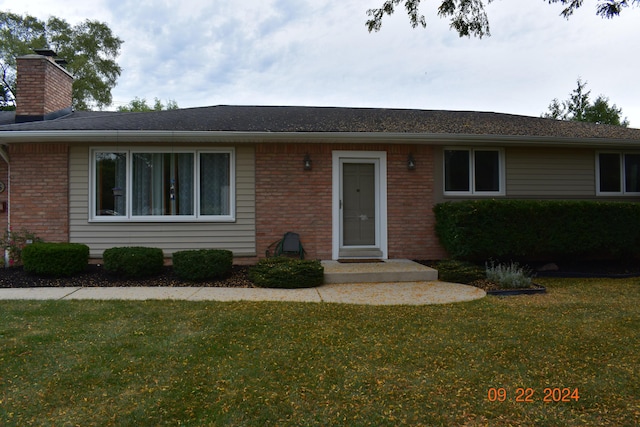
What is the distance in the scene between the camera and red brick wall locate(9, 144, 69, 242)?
25.5 feet

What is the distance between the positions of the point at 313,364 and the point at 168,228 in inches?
225

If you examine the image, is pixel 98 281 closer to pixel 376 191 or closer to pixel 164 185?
pixel 164 185

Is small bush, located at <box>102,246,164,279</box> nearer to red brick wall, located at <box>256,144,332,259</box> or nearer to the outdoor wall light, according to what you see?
red brick wall, located at <box>256,144,332,259</box>

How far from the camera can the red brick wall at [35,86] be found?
8945 mm

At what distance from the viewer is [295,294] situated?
6.03 metres

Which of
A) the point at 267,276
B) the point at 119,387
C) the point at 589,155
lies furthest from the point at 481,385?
the point at 589,155

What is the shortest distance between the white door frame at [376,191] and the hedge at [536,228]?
4.36 feet

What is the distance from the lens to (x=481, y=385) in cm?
293

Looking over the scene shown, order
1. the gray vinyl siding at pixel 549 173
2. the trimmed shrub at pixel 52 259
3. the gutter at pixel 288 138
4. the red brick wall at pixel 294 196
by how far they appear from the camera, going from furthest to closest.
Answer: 1. the gray vinyl siding at pixel 549 173
2. the red brick wall at pixel 294 196
3. the gutter at pixel 288 138
4. the trimmed shrub at pixel 52 259

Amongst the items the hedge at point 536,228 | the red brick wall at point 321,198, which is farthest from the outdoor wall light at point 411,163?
the hedge at point 536,228

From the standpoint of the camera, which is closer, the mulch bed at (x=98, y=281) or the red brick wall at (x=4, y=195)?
the mulch bed at (x=98, y=281)

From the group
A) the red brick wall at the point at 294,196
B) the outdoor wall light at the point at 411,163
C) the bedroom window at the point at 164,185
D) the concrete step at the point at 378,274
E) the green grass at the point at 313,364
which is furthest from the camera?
the outdoor wall light at the point at 411,163

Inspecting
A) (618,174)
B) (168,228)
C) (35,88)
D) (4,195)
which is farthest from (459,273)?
(35,88)

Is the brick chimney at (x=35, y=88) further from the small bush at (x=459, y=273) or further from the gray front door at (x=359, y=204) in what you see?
the small bush at (x=459, y=273)
